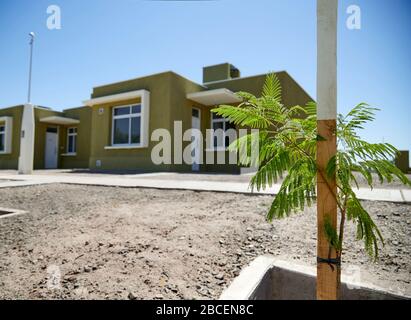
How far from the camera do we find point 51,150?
1984 centimetres

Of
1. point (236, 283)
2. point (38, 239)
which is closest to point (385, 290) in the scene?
point (236, 283)

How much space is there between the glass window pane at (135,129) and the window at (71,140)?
951 centimetres

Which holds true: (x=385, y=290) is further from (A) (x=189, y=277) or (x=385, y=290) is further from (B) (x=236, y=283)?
(A) (x=189, y=277)

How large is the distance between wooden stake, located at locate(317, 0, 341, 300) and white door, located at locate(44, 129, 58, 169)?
22401mm

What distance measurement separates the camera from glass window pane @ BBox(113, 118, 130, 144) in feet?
43.3

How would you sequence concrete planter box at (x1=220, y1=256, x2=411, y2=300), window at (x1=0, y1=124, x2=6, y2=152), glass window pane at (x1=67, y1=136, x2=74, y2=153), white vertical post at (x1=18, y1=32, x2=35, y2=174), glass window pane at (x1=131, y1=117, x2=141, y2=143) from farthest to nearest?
glass window pane at (x1=67, y1=136, x2=74, y2=153) < window at (x1=0, y1=124, x2=6, y2=152) < glass window pane at (x1=131, y1=117, x2=141, y2=143) < white vertical post at (x1=18, y1=32, x2=35, y2=174) < concrete planter box at (x1=220, y1=256, x2=411, y2=300)

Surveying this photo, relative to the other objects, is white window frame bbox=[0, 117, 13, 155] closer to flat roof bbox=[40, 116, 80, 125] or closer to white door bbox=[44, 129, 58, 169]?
white door bbox=[44, 129, 58, 169]

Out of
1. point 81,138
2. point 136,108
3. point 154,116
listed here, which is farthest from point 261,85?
point 81,138

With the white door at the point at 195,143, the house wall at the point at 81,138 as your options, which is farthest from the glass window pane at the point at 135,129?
the house wall at the point at 81,138

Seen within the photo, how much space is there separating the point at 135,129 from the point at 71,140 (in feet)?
34.1

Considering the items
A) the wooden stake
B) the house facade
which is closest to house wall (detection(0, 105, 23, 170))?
the house facade

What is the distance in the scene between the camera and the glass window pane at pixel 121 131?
13.2 meters

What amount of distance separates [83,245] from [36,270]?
45 centimetres

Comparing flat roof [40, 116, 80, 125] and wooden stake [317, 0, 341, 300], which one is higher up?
flat roof [40, 116, 80, 125]
